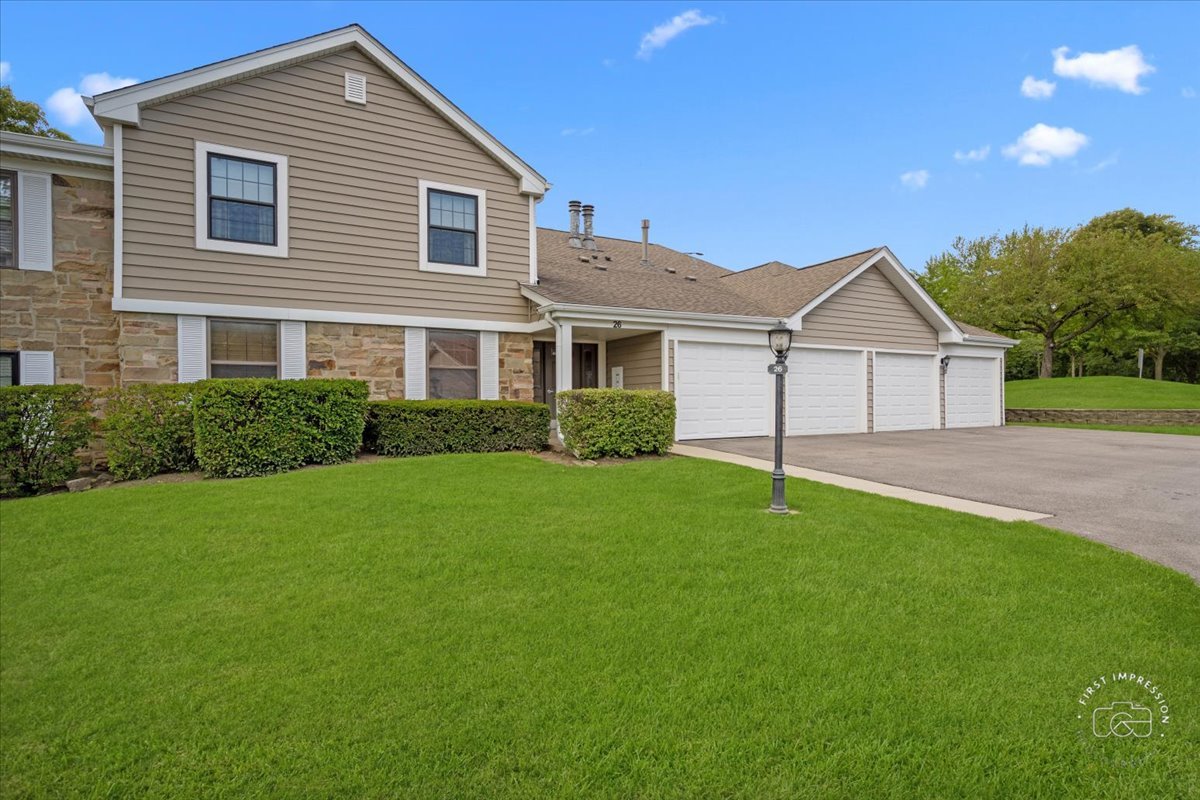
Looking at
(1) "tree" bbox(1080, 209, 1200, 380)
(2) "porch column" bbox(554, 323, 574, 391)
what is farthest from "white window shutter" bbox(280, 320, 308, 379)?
(1) "tree" bbox(1080, 209, 1200, 380)

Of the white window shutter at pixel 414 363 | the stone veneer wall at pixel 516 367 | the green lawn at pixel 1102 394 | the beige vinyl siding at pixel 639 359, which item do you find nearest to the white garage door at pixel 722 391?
the beige vinyl siding at pixel 639 359

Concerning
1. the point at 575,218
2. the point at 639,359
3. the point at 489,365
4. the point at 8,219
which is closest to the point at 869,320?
the point at 639,359

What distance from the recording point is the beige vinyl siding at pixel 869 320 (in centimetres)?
1458

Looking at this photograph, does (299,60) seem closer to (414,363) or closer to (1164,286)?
(414,363)

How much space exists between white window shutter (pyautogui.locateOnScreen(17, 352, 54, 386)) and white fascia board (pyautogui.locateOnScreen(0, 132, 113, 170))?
0.72 m

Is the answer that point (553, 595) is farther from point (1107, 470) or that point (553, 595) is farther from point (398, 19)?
point (398, 19)

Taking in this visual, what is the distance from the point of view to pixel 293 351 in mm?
9922

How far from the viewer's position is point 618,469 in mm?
8531

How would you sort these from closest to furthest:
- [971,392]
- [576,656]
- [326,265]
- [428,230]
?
1. [576,656]
2. [326,265]
3. [428,230]
4. [971,392]

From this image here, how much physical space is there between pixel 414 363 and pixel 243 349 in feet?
8.92

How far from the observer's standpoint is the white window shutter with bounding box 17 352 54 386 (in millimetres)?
8914

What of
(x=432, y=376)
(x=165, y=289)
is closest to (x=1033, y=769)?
(x=432, y=376)

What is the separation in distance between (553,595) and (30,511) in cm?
604

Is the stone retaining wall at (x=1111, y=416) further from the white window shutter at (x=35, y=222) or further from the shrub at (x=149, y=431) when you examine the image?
the white window shutter at (x=35, y=222)
